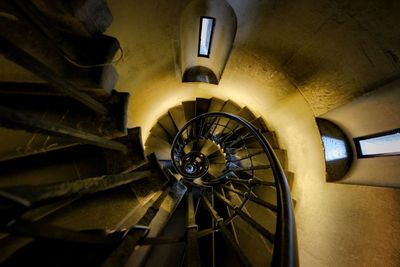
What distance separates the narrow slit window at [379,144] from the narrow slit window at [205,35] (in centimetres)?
238

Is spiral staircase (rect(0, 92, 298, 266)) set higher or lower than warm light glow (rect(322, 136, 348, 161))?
lower

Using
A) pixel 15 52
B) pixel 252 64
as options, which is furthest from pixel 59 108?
pixel 252 64

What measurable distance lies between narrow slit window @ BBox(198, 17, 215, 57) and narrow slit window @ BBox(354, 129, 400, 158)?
238 cm

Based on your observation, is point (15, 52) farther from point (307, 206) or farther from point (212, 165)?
point (212, 165)

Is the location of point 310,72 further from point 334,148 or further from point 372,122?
point 334,148

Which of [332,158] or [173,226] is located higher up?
[332,158]

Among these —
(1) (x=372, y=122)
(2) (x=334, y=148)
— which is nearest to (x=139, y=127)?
(2) (x=334, y=148)

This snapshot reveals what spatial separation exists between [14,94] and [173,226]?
2931 mm

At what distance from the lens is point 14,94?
1.61 meters

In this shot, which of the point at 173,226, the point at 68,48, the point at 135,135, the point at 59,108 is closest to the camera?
the point at 68,48

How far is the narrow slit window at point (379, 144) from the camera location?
2.26m

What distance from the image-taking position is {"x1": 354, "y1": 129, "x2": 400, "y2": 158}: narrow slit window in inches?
89.0

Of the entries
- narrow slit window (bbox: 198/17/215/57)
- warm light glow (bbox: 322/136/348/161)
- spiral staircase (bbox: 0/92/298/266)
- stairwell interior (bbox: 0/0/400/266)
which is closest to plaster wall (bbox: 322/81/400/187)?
stairwell interior (bbox: 0/0/400/266)

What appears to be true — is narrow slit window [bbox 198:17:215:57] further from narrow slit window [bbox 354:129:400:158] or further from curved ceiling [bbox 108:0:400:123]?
narrow slit window [bbox 354:129:400:158]
